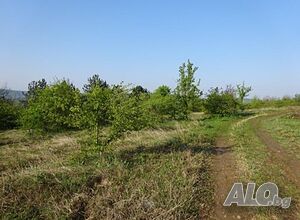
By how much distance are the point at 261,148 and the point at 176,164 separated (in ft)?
21.1

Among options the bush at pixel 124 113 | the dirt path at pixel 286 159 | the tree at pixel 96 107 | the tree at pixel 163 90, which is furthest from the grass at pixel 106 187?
the tree at pixel 163 90

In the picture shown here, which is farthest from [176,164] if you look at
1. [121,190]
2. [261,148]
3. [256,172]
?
[261,148]

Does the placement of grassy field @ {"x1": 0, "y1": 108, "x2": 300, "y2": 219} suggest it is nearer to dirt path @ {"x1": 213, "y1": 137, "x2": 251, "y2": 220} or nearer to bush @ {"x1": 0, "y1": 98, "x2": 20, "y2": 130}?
dirt path @ {"x1": 213, "y1": 137, "x2": 251, "y2": 220}

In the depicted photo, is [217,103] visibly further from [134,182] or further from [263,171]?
[134,182]

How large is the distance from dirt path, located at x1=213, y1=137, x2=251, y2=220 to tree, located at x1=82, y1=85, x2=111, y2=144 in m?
4.43

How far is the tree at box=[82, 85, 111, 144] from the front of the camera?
12500mm

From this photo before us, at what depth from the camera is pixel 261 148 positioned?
16875 mm

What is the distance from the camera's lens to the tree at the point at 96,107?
492 inches

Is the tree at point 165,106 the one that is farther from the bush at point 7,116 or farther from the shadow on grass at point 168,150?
Answer: the shadow on grass at point 168,150

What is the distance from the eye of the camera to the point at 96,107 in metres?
12.5

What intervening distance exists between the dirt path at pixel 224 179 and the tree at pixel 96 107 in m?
4.43

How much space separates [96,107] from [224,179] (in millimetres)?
4964

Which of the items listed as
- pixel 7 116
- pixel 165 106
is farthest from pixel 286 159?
pixel 7 116

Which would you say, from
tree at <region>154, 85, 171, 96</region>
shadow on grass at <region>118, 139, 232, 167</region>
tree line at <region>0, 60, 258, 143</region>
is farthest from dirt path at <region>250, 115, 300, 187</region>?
tree at <region>154, 85, 171, 96</region>
